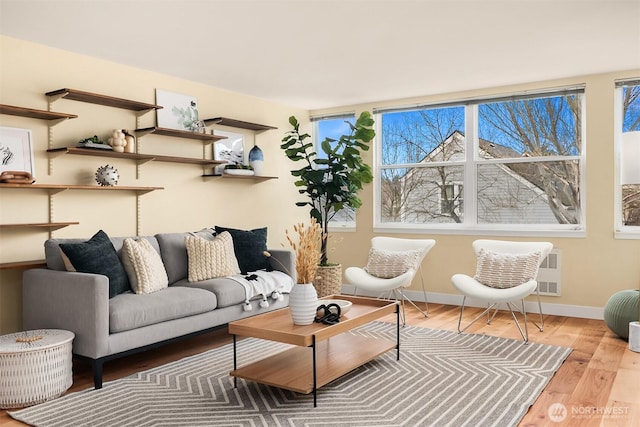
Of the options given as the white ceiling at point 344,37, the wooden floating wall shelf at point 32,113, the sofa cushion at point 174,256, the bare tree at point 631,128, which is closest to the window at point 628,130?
the bare tree at point 631,128

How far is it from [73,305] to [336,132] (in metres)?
4.36

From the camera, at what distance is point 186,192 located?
536cm

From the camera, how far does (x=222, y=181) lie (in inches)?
227

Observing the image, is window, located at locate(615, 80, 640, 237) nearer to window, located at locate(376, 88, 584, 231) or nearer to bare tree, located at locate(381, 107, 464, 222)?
window, located at locate(376, 88, 584, 231)

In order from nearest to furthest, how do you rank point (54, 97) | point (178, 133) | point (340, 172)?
1. point (54, 97)
2. point (178, 133)
3. point (340, 172)

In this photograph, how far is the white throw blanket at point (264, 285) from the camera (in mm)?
4383

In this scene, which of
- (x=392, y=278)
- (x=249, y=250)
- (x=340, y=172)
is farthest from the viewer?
(x=340, y=172)

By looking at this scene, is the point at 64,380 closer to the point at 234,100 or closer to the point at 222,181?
the point at 222,181

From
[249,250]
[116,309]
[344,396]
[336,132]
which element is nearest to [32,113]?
[116,309]

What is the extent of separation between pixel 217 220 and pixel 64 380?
2.75 m

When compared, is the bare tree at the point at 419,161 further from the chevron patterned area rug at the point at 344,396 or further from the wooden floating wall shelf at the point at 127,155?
the chevron patterned area rug at the point at 344,396

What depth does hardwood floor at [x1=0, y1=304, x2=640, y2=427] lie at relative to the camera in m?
2.83

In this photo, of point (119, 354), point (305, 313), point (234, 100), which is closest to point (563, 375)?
point (305, 313)

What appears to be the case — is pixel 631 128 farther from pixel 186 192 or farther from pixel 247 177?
pixel 186 192
